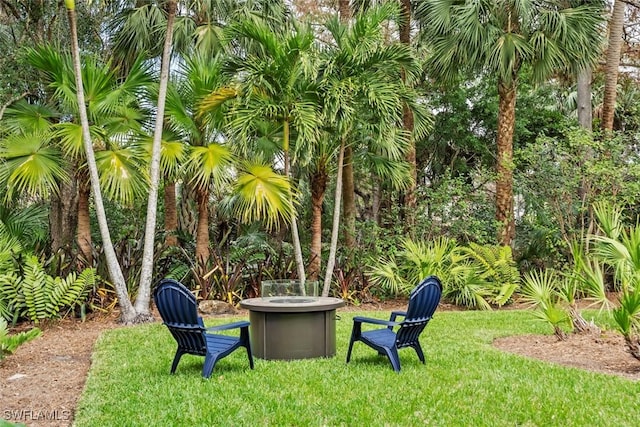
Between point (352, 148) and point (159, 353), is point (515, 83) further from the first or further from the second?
point (159, 353)

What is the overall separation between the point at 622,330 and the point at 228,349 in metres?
3.69

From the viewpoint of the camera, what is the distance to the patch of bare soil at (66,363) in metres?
4.33

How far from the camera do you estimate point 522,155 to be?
11016 millimetres

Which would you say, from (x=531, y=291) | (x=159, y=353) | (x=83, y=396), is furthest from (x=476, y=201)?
(x=83, y=396)

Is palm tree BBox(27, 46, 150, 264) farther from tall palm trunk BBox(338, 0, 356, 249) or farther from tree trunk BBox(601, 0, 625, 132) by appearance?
tree trunk BBox(601, 0, 625, 132)

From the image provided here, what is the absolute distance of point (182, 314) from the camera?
4992 mm

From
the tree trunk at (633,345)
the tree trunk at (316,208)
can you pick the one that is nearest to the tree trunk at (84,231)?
the tree trunk at (316,208)

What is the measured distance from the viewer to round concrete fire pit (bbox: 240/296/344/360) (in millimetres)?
5809

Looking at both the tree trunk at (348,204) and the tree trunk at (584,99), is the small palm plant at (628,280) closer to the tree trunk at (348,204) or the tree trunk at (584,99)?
the tree trunk at (348,204)

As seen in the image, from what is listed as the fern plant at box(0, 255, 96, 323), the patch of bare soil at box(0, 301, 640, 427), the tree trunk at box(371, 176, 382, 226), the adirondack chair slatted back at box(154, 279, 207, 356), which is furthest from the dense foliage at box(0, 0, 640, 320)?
the adirondack chair slatted back at box(154, 279, 207, 356)

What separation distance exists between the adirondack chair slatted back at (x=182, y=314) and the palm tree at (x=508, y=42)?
821 cm

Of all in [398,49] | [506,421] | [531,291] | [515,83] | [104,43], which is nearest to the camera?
[506,421]

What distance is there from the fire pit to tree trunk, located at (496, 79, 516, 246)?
23.0ft

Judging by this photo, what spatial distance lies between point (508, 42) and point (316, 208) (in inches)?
208
